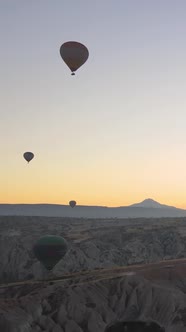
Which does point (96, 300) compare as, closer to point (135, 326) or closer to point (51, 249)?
point (135, 326)

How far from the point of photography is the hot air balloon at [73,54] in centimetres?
4516

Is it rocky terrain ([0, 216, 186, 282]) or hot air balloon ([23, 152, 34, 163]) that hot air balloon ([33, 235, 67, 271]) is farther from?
hot air balloon ([23, 152, 34, 163])

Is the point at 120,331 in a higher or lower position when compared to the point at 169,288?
lower

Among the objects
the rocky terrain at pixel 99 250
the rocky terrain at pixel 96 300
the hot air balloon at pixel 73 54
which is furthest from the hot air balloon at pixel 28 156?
the rocky terrain at pixel 96 300

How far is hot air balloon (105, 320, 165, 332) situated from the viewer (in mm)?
28688

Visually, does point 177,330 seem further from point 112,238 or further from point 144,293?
point 112,238

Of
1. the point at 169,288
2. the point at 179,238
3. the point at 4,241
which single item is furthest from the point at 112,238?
the point at 169,288

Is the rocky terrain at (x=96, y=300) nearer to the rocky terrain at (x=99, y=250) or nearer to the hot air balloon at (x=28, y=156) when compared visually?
the rocky terrain at (x=99, y=250)

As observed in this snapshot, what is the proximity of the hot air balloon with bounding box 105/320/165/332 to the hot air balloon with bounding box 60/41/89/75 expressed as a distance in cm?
2550

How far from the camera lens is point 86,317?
28.4 metres

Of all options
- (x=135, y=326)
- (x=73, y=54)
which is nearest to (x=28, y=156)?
(x=73, y=54)

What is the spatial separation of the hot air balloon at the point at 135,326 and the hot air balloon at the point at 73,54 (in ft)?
83.7

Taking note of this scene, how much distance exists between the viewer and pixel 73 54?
4525cm

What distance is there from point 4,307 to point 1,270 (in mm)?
43479
